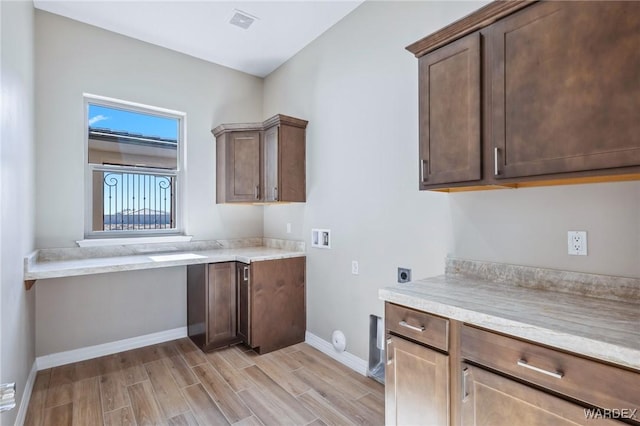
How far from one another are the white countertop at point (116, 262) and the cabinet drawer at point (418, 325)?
1650 millimetres

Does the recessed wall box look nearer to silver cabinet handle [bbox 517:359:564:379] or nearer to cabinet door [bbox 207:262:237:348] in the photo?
cabinet door [bbox 207:262:237:348]

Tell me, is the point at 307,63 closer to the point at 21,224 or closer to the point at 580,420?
the point at 21,224

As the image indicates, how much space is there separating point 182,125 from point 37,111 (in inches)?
48.2

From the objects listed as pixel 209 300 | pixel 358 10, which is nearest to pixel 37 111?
pixel 209 300

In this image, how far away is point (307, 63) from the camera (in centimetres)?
333

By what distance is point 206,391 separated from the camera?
237cm

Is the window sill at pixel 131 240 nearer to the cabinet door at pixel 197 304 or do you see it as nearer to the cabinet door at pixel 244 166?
the cabinet door at pixel 197 304

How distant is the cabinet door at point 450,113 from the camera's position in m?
1.60

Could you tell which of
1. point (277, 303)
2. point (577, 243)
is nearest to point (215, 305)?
point (277, 303)

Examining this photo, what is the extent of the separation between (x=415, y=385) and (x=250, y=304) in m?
1.81

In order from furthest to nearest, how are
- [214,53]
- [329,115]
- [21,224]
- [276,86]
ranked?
[276,86]
[214,53]
[329,115]
[21,224]

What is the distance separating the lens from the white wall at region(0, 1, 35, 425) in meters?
1.62

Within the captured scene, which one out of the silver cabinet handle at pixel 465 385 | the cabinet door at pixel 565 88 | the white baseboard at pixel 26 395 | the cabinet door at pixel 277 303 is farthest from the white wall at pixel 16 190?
the cabinet door at pixel 565 88

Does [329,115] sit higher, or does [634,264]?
[329,115]
